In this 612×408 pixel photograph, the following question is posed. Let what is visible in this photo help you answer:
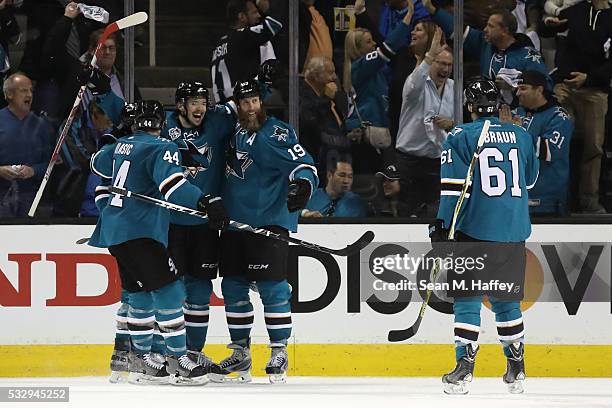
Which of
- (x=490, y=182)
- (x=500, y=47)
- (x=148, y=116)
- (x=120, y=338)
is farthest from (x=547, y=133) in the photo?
(x=120, y=338)

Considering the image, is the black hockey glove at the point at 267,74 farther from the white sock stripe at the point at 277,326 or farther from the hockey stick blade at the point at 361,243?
the white sock stripe at the point at 277,326

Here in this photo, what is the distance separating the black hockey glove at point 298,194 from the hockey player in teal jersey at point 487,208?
0.53m

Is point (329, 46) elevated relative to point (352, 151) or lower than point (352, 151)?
elevated

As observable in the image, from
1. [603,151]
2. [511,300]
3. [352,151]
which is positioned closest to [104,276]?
[352,151]

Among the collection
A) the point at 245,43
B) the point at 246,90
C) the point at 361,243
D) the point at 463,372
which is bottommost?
the point at 463,372

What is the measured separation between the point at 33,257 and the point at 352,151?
1527mm

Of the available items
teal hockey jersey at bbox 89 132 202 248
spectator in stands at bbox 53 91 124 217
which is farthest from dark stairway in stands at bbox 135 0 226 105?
teal hockey jersey at bbox 89 132 202 248

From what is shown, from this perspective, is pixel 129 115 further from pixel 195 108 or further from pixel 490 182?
pixel 490 182

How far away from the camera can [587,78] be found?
21.5 feet

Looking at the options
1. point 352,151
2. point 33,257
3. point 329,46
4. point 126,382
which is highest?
point 329,46

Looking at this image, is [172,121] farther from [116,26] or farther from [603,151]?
[603,151]

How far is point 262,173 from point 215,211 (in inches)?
21.8

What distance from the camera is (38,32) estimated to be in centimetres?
654

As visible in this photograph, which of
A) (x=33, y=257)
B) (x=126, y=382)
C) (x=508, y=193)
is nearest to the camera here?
(x=508, y=193)
